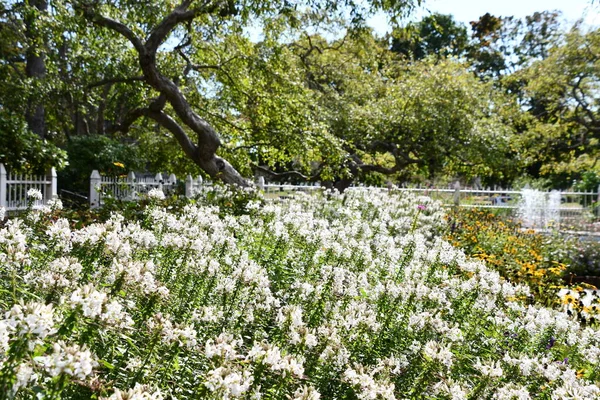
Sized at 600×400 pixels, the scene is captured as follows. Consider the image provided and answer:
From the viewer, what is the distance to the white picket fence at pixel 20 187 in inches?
352

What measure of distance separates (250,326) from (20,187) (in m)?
8.00

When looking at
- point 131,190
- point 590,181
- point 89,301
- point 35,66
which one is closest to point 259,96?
point 131,190

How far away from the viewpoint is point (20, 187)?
947cm

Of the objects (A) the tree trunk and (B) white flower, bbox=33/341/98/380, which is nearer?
(B) white flower, bbox=33/341/98/380

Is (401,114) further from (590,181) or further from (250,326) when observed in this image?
(590,181)

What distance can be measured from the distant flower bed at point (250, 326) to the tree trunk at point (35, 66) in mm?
8439

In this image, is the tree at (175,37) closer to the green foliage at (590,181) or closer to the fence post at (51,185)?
the fence post at (51,185)

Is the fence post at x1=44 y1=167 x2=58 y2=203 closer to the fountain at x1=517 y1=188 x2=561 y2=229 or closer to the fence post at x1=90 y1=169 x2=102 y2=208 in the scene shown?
the fence post at x1=90 y1=169 x2=102 y2=208

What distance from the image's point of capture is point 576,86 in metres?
21.0

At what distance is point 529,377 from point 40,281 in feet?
8.83

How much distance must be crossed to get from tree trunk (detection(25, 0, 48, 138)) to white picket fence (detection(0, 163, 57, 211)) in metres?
2.15

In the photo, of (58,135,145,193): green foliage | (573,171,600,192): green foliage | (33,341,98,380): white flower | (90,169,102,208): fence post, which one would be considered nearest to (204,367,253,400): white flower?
(33,341,98,380): white flower

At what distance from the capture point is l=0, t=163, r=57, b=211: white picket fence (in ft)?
29.3

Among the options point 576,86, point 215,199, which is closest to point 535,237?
point 215,199
